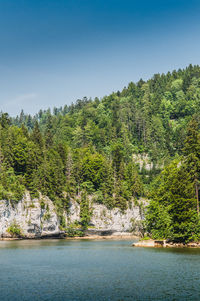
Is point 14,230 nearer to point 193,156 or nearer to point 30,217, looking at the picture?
point 30,217

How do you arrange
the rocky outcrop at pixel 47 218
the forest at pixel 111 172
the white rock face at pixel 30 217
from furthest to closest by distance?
1. the rocky outcrop at pixel 47 218
2. the white rock face at pixel 30 217
3. the forest at pixel 111 172

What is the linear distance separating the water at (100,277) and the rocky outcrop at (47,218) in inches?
1708

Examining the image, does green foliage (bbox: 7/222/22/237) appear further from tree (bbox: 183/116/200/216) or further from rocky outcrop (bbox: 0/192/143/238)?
tree (bbox: 183/116/200/216)

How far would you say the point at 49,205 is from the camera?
11562cm

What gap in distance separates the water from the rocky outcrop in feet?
142

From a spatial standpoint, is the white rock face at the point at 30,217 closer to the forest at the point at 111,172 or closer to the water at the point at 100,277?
the forest at the point at 111,172

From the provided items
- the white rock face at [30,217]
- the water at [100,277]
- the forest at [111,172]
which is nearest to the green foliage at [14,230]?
the white rock face at [30,217]

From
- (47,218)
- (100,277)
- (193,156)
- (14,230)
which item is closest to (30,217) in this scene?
(47,218)

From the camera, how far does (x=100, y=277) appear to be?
137 ft

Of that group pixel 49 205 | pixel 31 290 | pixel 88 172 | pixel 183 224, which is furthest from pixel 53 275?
pixel 88 172

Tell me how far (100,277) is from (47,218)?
72.2 metres

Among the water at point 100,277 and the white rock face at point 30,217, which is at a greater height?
the white rock face at point 30,217

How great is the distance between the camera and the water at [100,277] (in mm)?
33219

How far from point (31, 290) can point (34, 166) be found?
87374mm
